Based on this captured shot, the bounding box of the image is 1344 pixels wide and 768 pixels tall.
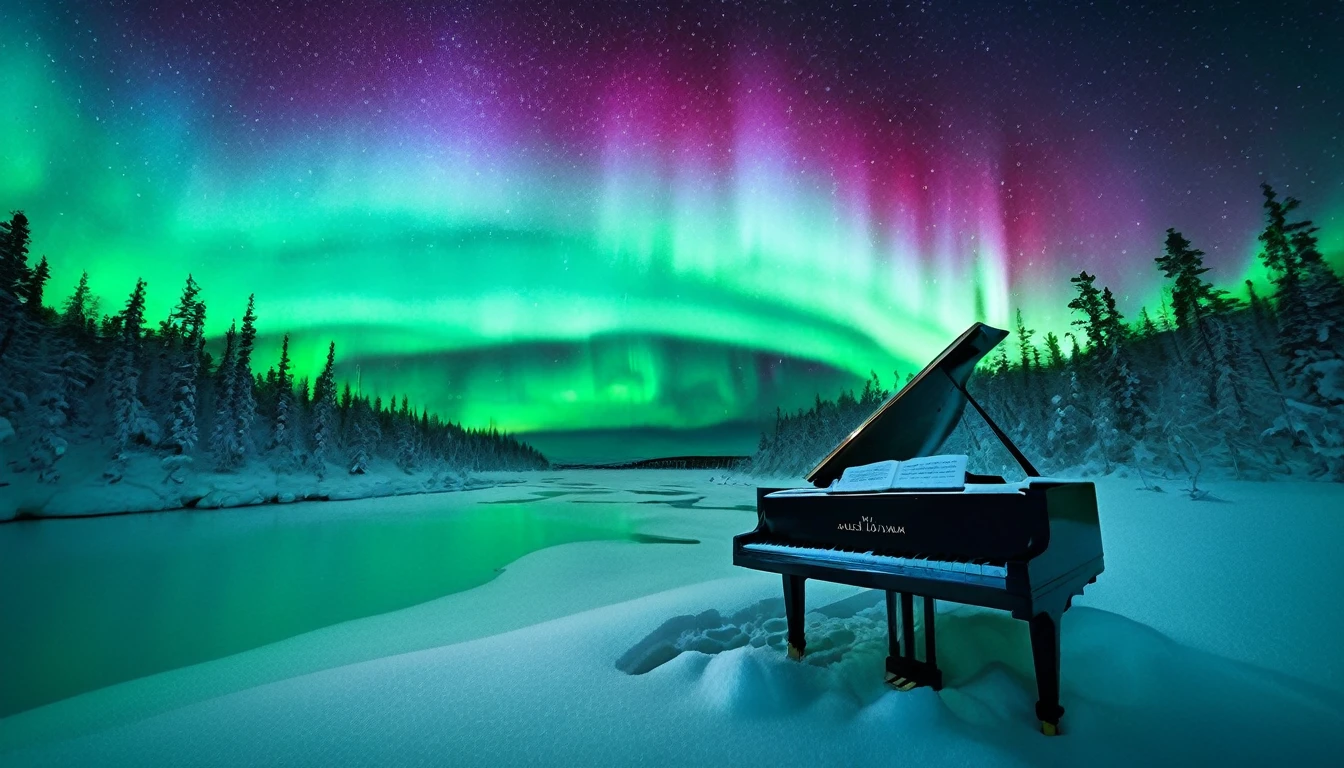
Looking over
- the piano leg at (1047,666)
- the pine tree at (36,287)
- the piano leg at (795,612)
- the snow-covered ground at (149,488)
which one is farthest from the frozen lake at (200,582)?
the pine tree at (36,287)

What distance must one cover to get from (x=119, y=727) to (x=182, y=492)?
→ 38.3 meters

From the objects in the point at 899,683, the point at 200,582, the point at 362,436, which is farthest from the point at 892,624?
the point at 362,436

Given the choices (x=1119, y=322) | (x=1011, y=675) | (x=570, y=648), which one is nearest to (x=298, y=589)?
(x=570, y=648)

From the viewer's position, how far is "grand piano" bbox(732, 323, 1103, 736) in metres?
2.62

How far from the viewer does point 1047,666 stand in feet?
8.89

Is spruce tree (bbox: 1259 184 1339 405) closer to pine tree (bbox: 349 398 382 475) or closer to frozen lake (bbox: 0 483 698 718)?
frozen lake (bbox: 0 483 698 718)

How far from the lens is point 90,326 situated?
46.0 meters

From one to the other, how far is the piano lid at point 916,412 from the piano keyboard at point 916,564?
3.03ft

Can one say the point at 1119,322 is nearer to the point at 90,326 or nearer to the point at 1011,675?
the point at 1011,675

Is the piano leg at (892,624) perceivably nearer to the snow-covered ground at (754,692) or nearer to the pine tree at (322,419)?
the snow-covered ground at (754,692)

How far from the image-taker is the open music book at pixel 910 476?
10.3ft

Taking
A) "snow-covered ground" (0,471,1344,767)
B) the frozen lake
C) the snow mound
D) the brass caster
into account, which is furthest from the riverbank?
the brass caster

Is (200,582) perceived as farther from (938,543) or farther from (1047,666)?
(1047,666)

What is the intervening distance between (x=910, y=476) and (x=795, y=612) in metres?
1.40
